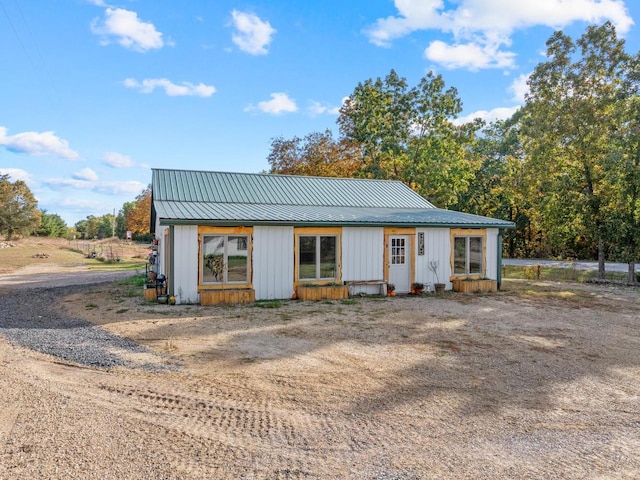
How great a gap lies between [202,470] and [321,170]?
26485mm

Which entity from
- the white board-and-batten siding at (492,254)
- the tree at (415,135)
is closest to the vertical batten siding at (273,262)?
the white board-and-batten siding at (492,254)

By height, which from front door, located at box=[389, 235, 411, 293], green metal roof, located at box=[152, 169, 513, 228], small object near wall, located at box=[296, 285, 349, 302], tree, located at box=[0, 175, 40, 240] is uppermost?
tree, located at box=[0, 175, 40, 240]

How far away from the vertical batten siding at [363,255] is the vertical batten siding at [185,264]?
4236 mm

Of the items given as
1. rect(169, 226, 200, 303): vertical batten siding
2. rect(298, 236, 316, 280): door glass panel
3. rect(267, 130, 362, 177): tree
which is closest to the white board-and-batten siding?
rect(298, 236, 316, 280): door glass panel

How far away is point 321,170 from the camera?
28.7 metres

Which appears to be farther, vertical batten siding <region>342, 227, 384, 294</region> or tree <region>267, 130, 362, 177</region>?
tree <region>267, 130, 362, 177</region>

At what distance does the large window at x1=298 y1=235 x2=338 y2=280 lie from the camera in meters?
12.0

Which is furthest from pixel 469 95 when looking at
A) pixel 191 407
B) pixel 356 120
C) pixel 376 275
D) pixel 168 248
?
pixel 191 407

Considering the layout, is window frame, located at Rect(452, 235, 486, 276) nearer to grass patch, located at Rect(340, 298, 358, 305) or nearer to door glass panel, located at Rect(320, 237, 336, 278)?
grass patch, located at Rect(340, 298, 358, 305)

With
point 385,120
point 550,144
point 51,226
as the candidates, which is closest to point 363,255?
point 550,144

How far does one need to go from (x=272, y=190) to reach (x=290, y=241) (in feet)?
14.0

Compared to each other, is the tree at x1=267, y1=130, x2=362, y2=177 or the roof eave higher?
the tree at x1=267, y1=130, x2=362, y2=177

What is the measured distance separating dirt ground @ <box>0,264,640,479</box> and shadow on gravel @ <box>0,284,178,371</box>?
0.93ft

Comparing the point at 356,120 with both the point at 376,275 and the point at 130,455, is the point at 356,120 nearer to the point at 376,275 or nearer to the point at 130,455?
the point at 376,275
